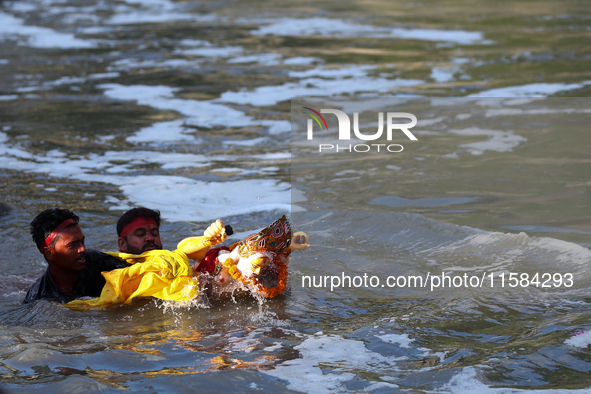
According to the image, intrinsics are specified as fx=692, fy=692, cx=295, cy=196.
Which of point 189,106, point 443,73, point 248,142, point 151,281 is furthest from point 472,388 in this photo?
point 443,73

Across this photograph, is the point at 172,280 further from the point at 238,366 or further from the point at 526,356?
the point at 526,356

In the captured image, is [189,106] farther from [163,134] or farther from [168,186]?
[168,186]

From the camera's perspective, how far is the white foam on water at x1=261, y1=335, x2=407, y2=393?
11.9ft

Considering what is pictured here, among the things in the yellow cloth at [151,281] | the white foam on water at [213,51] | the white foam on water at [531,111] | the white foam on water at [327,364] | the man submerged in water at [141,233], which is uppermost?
the white foam on water at [213,51]

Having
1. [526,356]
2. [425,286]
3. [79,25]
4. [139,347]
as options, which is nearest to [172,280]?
[139,347]

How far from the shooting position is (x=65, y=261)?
15.4ft

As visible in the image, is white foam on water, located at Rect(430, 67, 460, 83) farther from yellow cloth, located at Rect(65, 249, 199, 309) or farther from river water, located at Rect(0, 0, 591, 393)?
yellow cloth, located at Rect(65, 249, 199, 309)

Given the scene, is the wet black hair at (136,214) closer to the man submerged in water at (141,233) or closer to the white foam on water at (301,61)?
the man submerged in water at (141,233)

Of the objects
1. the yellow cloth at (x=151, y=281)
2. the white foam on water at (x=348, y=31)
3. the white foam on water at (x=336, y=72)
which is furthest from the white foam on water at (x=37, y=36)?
the yellow cloth at (x=151, y=281)

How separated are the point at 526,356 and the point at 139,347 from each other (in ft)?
7.35

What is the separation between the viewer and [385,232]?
6.48 meters

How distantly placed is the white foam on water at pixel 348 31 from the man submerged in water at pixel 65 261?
12479mm

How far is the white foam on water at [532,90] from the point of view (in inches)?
434
